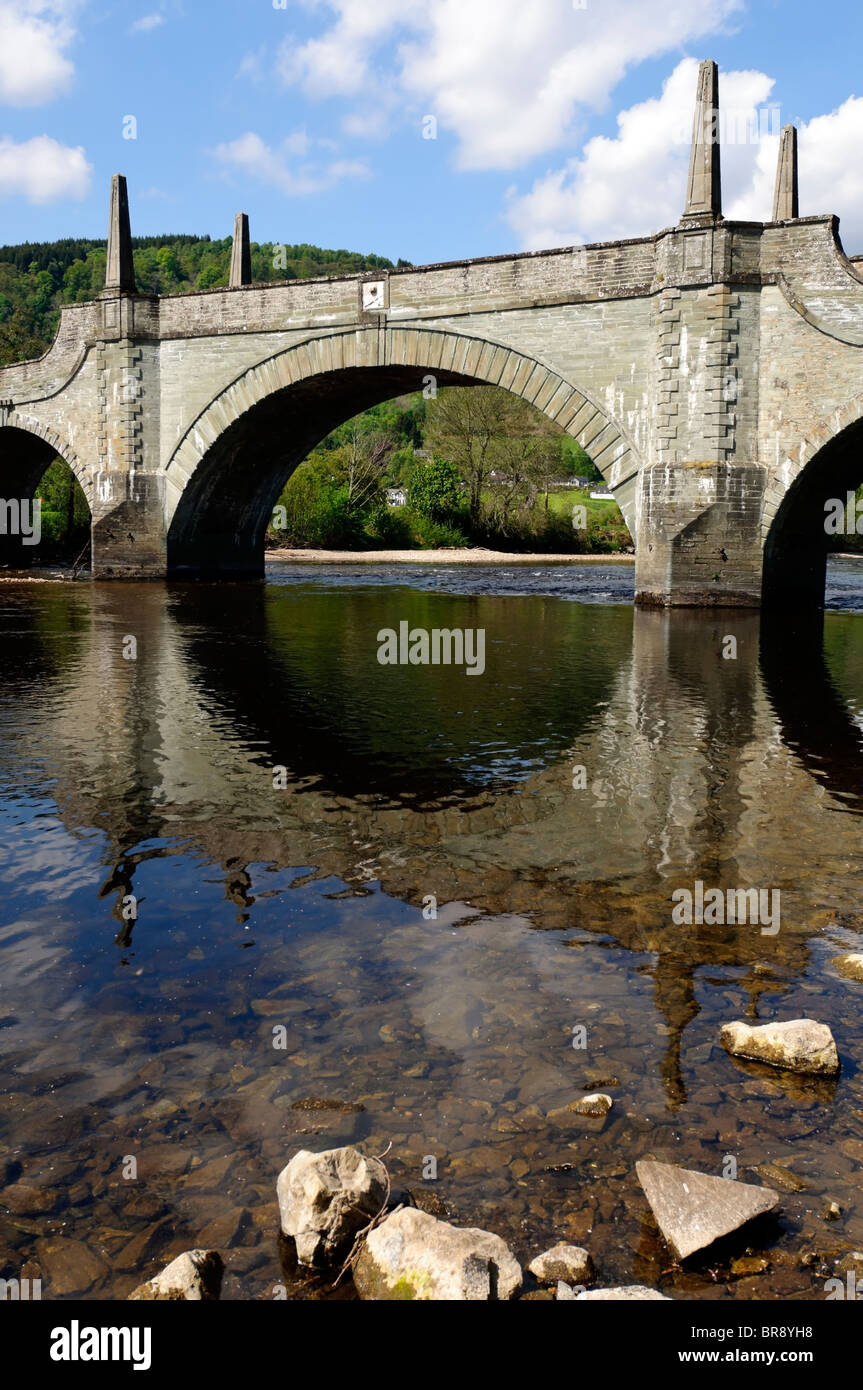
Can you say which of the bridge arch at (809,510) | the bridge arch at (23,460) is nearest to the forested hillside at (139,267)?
the bridge arch at (23,460)

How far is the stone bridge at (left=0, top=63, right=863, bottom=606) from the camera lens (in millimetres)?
18531

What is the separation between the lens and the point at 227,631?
1675cm

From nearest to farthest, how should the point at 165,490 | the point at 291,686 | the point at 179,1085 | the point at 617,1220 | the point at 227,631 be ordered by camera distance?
the point at 617,1220
the point at 179,1085
the point at 291,686
the point at 227,631
the point at 165,490

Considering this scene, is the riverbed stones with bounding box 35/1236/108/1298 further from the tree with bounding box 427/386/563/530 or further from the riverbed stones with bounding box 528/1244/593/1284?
the tree with bounding box 427/386/563/530

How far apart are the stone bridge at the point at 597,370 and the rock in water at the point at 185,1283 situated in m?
18.1

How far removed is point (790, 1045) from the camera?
3.51m

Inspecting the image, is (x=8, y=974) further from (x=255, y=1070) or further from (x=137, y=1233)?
(x=137, y=1233)

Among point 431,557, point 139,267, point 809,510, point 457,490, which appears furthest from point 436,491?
point 139,267

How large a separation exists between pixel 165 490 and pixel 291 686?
16.4m

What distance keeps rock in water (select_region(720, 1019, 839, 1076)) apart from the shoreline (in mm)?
39118

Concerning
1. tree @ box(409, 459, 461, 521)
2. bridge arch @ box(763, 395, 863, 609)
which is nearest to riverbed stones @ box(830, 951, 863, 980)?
bridge arch @ box(763, 395, 863, 609)

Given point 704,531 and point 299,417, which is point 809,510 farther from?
point 299,417

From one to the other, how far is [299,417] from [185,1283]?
26.3 meters
